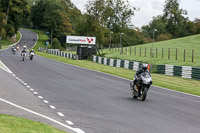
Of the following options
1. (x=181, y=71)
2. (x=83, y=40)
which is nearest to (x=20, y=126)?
(x=181, y=71)

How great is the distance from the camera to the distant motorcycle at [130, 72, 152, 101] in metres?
14.4

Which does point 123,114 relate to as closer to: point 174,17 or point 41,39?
point 41,39

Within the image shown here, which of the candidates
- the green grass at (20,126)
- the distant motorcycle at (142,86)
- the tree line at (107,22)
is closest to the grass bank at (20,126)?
the green grass at (20,126)

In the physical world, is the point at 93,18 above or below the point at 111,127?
above

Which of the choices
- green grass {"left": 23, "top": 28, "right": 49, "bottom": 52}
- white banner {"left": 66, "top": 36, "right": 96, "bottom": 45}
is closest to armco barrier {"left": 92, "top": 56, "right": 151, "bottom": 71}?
white banner {"left": 66, "top": 36, "right": 96, "bottom": 45}

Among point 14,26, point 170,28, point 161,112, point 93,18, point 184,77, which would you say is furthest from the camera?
point 170,28

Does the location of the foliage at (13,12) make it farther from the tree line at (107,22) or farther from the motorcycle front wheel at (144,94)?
the motorcycle front wheel at (144,94)

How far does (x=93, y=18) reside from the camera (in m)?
87.0

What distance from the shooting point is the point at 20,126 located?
7910mm

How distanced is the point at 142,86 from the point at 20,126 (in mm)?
7620

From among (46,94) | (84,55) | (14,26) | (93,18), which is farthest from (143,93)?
(14,26)

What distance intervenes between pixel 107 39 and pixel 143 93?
108015 mm

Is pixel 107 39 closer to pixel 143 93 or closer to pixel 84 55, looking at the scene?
pixel 84 55

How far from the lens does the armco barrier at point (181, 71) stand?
93.8 ft
